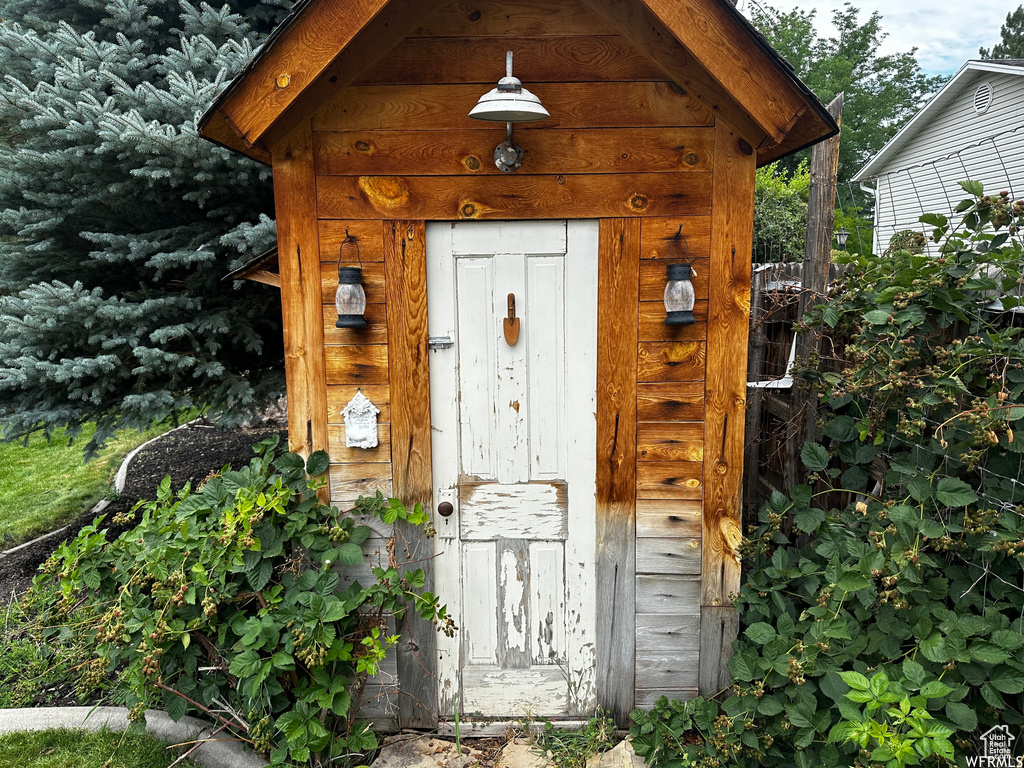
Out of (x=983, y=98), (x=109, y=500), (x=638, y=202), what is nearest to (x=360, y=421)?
(x=638, y=202)

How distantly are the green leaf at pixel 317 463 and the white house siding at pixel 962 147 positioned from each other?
9981 millimetres

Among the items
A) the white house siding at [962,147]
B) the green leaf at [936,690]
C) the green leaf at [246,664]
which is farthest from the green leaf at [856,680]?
the white house siding at [962,147]

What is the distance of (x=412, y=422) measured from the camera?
8.87ft

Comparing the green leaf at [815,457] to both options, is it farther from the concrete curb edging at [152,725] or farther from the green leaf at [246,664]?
the concrete curb edging at [152,725]

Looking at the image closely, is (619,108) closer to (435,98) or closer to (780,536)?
(435,98)

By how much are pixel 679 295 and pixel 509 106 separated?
3.35 ft

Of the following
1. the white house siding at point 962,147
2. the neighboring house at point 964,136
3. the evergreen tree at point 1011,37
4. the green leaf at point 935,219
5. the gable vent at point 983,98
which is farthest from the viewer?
the evergreen tree at point 1011,37

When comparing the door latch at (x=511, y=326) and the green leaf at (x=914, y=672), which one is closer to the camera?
the green leaf at (x=914, y=672)

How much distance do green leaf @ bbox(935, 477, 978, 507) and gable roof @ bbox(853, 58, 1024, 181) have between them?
8559mm

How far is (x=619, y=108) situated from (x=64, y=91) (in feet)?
11.2

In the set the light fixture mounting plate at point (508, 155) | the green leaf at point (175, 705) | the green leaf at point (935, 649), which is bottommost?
the green leaf at point (175, 705)

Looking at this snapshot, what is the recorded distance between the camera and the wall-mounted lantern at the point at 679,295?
249cm

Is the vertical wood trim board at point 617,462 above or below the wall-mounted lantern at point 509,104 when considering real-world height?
below

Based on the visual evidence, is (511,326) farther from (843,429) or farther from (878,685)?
(878,685)
